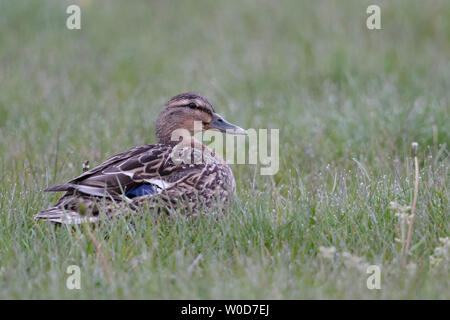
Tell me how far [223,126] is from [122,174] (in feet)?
4.65

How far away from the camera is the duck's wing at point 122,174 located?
4.73m

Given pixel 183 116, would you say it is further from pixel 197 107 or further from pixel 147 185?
pixel 147 185

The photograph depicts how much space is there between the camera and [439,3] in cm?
1112

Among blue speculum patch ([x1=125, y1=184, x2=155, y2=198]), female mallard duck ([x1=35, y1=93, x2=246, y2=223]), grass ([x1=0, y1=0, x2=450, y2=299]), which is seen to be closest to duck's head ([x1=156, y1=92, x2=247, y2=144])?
female mallard duck ([x1=35, y1=93, x2=246, y2=223])

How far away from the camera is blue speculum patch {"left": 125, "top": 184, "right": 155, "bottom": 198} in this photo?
483cm

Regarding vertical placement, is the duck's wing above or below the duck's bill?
below

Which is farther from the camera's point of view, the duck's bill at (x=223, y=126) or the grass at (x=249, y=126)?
the duck's bill at (x=223, y=126)

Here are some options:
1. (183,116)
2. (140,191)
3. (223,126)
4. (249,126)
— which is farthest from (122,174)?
(249,126)

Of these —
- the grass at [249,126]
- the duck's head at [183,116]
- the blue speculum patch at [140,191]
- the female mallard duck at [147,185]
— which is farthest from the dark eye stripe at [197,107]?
the blue speculum patch at [140,191]

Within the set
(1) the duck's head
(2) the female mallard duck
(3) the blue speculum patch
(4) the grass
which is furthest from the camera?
(1) the duck's head

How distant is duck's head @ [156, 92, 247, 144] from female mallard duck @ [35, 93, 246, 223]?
0.43 metres

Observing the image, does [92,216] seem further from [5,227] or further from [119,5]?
[119,5]

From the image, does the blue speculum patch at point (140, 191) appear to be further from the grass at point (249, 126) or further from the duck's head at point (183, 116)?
the duck's head at point (183, 116)

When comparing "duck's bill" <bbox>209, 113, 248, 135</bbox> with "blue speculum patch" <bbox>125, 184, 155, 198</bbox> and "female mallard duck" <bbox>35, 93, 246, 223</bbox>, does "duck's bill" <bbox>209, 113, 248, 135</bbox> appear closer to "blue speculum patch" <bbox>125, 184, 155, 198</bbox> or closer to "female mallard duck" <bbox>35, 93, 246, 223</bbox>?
"female mallard duck" <bbox>35, 93, 246, 223</bbox>
